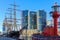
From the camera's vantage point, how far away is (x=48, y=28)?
16.2m

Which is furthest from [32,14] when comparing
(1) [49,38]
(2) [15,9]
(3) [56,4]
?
(1) [49,38]

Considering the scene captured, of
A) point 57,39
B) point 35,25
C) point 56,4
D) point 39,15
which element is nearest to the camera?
point 57,39

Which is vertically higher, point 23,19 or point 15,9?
point 15,9

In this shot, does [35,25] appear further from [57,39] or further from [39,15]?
[57,39]

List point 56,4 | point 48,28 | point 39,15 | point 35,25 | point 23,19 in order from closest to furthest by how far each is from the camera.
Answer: point 48,28, point 56,4, point 39,15, point 35,25, point 23,19

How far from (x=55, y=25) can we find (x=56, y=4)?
2307 millimetres

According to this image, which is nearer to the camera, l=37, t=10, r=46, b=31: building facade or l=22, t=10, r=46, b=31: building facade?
l=37, t=10, r=46, b=31: building facade

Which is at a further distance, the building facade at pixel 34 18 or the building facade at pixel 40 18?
the building facade at pixel 34 18

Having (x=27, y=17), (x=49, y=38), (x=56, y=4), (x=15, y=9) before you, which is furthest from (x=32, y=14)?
(x=49, y=38)

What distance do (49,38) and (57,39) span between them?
653mm

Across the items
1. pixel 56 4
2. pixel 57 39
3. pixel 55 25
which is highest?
pixel 56 4

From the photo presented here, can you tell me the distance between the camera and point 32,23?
4406 centimetres

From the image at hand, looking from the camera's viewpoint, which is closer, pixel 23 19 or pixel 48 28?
pixel 48 28

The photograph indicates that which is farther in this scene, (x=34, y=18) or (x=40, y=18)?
(x=40, y=18)
